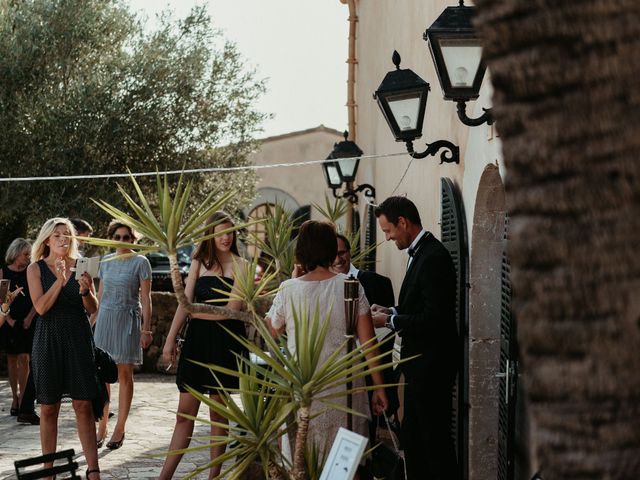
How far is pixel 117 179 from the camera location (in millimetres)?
17328

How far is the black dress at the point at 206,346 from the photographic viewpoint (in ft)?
22.0

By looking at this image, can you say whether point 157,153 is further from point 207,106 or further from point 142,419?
point 142,419

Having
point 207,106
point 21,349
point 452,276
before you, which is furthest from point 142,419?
point 207,106

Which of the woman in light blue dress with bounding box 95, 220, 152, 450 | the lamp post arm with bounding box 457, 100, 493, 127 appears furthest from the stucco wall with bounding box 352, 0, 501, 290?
the woman in light blue dress with bounding box 95, 220, 152, 450

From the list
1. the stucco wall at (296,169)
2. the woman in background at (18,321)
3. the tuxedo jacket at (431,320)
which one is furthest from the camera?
the stucco wall at (296,169)

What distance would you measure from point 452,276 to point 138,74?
44.0ft

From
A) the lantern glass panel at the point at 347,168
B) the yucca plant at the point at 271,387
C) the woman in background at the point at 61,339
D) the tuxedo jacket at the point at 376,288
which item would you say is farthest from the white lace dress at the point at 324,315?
the lantern glass panel at the point at 347,168

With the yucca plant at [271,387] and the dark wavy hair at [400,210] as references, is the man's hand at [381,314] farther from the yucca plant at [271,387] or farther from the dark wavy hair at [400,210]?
the yucca plant at [271,387]

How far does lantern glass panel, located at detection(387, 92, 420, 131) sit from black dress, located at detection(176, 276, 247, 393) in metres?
1.47

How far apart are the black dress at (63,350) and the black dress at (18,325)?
339 centimetres

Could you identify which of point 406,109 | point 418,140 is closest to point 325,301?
point 406,109

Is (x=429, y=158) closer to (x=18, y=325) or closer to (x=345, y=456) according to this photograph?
(x=18, y=325)

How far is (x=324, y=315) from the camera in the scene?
16.8ft

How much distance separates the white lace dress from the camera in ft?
16.7
